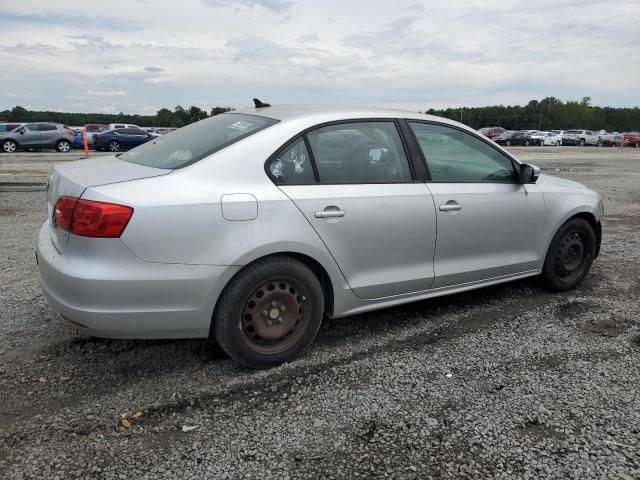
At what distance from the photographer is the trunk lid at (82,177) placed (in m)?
2.99

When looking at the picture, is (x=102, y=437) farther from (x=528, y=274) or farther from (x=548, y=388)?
(x=528, y=274)

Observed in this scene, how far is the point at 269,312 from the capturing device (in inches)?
129

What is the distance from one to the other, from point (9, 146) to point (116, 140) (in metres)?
4.68

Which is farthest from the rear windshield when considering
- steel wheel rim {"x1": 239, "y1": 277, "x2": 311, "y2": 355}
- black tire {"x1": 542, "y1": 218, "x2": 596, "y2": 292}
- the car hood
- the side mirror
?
black tire {"x1": 542, "y1": 218, "x2": 596, "y2": 292}

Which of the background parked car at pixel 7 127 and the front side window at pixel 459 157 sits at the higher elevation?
the background parked car at pixel 7 127

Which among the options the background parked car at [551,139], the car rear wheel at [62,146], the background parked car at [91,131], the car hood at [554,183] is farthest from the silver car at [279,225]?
the background parked car at [551,139]

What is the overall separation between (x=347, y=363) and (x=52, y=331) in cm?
210

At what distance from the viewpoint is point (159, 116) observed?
73062 mm

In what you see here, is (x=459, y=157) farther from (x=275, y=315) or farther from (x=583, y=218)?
(x=275, y=315)

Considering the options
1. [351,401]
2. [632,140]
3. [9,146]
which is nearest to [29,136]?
[9,146]

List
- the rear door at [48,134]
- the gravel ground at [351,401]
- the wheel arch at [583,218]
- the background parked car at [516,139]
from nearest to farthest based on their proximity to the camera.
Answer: the gravel ground at [351,401]
the wheel arch at [583,218]
the rear door at [48,134]
the background parked car at [516,139]

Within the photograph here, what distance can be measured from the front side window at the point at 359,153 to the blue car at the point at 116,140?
80.0ft

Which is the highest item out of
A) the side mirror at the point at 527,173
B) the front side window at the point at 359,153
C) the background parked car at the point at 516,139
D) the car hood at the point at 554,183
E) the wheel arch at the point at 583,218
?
the background parked car at the point at 516,139

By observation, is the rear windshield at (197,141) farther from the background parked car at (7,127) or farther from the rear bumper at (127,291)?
the background parked car at (7,127)
